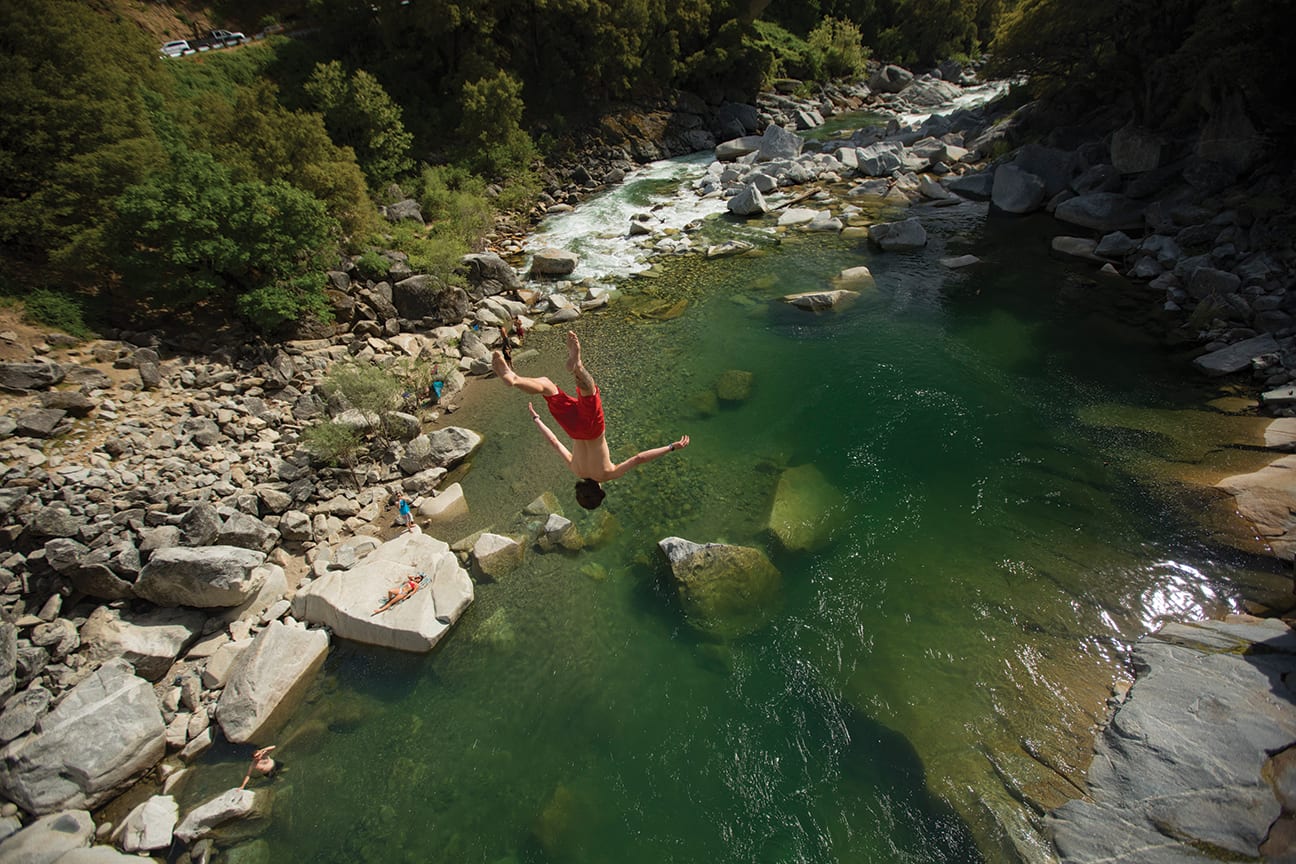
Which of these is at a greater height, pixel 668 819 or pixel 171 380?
pixel 171 380

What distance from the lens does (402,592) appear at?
852cm

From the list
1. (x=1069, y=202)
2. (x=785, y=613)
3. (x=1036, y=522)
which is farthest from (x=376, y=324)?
(x=1069, y=202)

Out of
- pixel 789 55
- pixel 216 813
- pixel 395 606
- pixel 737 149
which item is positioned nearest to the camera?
pixel 216 813

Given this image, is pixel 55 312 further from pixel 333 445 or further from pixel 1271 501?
pixel 1271 501

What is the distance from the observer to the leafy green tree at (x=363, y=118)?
21625 mm

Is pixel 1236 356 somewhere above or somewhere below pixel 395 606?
below

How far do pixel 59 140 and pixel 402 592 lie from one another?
1294cm

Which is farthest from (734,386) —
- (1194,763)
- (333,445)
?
(1194,763)

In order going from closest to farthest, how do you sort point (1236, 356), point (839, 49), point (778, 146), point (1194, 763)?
point (1194, 763)
point (1236, 356)
point (778, 146)
point (839, 49)

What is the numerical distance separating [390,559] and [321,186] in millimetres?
12376

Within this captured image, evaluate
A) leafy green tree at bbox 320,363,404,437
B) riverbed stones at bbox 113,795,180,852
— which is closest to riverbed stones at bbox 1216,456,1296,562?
riverbed stones at bbox 113,795,180,852

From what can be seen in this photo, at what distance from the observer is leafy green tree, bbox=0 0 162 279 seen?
11430 millimetres

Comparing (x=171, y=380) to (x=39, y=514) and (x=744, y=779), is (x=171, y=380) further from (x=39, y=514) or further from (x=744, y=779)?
(x=744, y=779)

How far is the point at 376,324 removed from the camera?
15.3 metres
